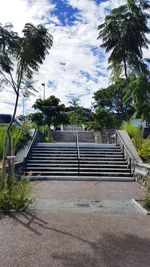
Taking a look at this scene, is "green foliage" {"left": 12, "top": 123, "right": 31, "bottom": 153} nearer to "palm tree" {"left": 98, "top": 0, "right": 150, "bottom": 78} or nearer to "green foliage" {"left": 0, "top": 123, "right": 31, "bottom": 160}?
"green foliage" {"left": 0, "top": 123, "right": 31, "bottom": 160}

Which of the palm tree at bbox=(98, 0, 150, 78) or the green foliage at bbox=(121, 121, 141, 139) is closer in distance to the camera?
the green foliage at bbox=(121, 121, 141, 139)

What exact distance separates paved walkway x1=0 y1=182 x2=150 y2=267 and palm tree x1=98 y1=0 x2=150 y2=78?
79.0ft

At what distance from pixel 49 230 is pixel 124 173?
24.8 ft

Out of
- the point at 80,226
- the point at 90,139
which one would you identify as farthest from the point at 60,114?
the point at 80,226

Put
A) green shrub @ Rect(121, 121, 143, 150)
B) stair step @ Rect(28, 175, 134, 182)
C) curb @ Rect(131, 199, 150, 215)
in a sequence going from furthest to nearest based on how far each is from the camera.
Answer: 1. green shrub @ Rect(121, 121, 143, 150)
2. stair step @ Rect(28, 175, 134, 182)
3. curb @ Rect(131, 199, 150, 215)

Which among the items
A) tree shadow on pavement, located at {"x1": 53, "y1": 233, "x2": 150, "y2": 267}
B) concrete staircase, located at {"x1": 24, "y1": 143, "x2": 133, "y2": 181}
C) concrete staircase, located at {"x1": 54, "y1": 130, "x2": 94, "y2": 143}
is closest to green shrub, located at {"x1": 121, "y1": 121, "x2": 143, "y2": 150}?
concrete staircase, located at {"x1": 24, "y1": 143, "x2": 133, "y2": 181}

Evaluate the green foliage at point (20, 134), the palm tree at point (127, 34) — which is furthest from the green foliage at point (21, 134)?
the palm tree at point (127, 34)

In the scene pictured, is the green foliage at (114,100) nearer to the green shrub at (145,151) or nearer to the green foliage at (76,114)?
the green foliage at (76,114)

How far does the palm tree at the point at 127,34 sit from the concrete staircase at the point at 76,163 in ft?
50.8

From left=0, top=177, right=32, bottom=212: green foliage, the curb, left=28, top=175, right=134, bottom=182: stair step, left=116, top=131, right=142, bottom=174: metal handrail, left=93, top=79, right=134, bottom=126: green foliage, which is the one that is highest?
left=93, top=79, right=134, bottom=126: green foliage

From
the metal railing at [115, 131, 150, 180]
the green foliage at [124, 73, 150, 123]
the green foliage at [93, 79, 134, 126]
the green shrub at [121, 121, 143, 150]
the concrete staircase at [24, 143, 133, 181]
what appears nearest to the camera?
the metal railing at [115, 131, 150, 180]

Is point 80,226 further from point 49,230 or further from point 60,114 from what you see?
point 60,114

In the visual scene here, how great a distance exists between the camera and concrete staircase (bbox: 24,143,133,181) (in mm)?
12242

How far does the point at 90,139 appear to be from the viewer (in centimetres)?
2320
